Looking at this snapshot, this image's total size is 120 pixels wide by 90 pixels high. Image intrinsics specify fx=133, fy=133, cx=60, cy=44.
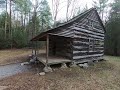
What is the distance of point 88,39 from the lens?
12422 millimetres

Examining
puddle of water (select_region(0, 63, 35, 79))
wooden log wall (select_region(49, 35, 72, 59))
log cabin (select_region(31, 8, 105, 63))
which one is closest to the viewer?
puddle of water (select_region(0, 63, 35, 79))

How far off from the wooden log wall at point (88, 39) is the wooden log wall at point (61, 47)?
483mm

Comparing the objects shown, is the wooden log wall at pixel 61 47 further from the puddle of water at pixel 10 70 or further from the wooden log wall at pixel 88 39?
the puddle of water at pixel 10 70

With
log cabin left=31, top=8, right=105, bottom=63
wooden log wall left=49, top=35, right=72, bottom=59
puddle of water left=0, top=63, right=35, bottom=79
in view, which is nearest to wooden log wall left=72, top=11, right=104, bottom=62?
log cabin left=31, top=8, right=105, bottom=63

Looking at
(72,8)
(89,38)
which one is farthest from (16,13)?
(89,38)

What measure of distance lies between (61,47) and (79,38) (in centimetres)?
197

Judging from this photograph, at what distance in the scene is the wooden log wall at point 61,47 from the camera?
440 inches

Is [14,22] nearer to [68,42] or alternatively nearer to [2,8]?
[2,8]

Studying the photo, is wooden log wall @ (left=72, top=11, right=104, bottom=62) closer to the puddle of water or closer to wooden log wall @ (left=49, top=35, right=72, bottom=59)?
wooden log wall @ (left=49, top=35, right=72, bottom=59)

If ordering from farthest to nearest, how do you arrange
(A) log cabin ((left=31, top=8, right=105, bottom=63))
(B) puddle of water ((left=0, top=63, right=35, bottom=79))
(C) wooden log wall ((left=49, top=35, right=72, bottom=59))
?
1. (C) wooden log wall ((left=49, top=35, right=72, bottom=59))
2. (A) log cabin ((left=31, top=8, right=105, bottom=63))
3. (B) puddle of water ((left=0, top=63, right=35, bottom=79))

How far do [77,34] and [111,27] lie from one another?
521 inches

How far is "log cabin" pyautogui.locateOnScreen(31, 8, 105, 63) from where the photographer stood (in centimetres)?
1073

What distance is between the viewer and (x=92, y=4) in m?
30.0

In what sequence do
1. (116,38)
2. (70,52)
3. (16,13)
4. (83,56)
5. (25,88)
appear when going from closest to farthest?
(25,88) → (70,52) → (83,56) → (116,38) → (16,13)
